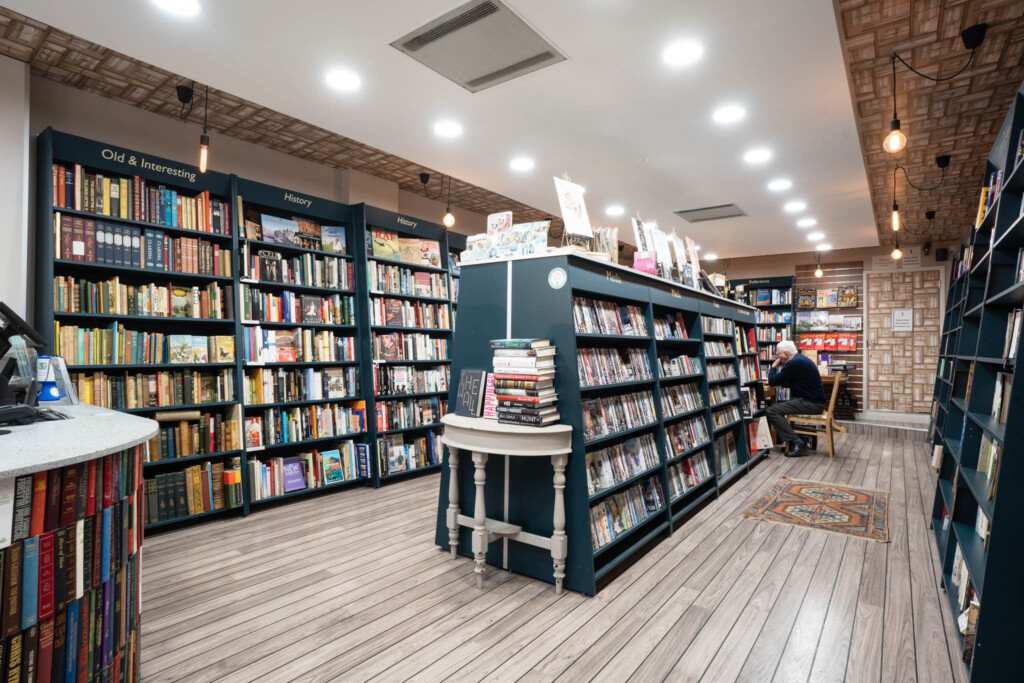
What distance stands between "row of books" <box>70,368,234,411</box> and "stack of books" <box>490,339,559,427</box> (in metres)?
2.58

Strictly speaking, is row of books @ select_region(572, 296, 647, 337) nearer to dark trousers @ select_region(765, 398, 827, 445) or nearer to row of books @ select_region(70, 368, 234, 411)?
row of books @ select_region(70, 368, 234, 411)

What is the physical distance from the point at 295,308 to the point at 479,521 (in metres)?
2.81

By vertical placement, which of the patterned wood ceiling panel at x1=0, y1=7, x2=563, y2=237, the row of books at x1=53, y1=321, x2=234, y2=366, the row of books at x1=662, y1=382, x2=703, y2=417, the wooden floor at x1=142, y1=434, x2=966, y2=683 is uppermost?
the patterned wood ceiling panel at x1=0, y1=7, x2=563, y2=237

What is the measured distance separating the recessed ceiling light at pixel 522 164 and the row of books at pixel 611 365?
208cm

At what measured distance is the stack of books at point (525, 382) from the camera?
2.75m

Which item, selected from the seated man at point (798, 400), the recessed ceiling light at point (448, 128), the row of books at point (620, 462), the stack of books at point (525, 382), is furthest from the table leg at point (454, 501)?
the seated man at point (798, 400)

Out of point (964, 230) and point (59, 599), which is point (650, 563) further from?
point (964, 230)

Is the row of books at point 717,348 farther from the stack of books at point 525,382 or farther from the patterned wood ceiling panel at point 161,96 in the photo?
the patterned wood ceiling panel at point 161,96

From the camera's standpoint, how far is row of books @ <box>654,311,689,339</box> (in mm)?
4141

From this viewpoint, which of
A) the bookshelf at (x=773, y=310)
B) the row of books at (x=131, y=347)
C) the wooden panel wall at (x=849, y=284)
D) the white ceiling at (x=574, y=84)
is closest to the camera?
the white ceiling at (x=574, y=84)

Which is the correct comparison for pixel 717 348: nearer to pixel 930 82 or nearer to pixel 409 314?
pixel 930 82

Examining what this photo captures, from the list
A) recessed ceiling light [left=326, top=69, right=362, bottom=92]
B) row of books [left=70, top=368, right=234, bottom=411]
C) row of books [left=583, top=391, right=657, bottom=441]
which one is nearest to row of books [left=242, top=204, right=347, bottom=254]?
row of books [left=70, top=368, right=234, bottom=411]

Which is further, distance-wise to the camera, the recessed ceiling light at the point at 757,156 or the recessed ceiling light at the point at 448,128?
the recessed ceiling light at the point at 757,156

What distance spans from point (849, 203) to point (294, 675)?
692cm
